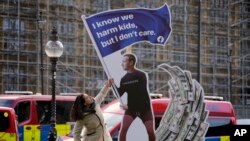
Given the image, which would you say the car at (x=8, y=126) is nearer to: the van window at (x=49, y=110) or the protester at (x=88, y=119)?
the van window at (x=49, y=110)

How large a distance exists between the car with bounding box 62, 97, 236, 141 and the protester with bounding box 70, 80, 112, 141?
1.32 metres

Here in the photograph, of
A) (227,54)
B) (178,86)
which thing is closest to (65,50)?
(227,54)

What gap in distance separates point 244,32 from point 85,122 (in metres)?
31.4

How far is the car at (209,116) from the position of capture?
36.7 ft

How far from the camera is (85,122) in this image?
947 centimetres

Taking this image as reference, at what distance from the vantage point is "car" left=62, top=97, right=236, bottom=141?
36.7ft

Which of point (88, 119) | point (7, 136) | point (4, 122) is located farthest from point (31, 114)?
point (88, 119)

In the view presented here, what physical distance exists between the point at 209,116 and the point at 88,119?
10.6 feet

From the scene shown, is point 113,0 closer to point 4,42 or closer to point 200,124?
point 4,42

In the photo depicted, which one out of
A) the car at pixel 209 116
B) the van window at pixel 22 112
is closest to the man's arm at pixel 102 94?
the car at pixel 209 116

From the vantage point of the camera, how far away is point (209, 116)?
12000mm

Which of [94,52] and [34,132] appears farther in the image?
[94,52]

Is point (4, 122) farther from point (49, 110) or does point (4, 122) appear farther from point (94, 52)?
point (94, 52)

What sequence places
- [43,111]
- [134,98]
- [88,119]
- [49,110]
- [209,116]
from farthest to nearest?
[49,110], [43,111], [209,116], [134,98], [88,119]
